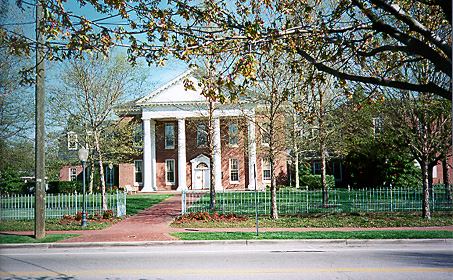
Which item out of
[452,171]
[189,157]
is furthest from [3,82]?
[452,171]

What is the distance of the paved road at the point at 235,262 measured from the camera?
7016mm

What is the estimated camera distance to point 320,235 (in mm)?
11195

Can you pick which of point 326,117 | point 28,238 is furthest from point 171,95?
point 28,238

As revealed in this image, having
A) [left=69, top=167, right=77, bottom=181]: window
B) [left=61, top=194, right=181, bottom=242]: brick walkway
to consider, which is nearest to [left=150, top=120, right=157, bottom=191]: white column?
[left=69, top=167, right=77, bottom=181]: window

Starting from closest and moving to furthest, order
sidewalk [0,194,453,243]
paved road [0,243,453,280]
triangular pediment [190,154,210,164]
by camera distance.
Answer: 1. paved road [0,243,453,280]
2. sidewalk [0,194,453,243]
3. triangular pediment [190,154,210,164]

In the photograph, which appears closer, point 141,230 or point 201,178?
point 141,230

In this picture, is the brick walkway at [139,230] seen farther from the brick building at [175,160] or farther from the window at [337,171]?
the window at [337,171]

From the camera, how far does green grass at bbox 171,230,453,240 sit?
424 inches

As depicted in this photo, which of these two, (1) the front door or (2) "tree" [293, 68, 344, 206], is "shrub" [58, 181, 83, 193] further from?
(2) "tree" [293, 68, 344, 206]

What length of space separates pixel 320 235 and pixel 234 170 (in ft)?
71.5

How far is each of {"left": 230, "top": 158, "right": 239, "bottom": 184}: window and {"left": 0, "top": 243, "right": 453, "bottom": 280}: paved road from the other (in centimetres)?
2227

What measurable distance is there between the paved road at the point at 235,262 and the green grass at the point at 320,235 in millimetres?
657

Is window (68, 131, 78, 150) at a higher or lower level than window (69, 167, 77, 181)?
higher

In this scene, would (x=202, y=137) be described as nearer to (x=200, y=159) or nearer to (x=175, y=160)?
(x=200, y=159)
